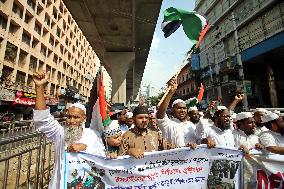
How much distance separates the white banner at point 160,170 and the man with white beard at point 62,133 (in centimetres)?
13

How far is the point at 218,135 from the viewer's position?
14.0 feet

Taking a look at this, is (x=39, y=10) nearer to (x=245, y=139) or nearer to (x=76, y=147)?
(x=76, y=147)

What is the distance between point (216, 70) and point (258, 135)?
95.7 feet

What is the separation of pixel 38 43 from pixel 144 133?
33248mm

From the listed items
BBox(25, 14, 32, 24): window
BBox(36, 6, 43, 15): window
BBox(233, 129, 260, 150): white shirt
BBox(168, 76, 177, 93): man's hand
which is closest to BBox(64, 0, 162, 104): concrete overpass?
BBox(168, 76, 177, 93): man's hand

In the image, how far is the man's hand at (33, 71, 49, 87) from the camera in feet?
9.39

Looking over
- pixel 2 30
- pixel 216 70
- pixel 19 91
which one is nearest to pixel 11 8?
pixel 2 30

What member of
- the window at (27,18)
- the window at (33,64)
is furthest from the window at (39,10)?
the window at (33,64)

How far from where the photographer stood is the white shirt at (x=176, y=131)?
4.25m

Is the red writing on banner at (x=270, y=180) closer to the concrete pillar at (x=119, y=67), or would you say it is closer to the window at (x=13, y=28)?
the concrete pillar at (x=119, y=67)

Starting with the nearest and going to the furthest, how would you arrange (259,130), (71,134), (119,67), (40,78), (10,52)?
(40,78) → (71,134) → (259,130) → (119,67) → (10,52)

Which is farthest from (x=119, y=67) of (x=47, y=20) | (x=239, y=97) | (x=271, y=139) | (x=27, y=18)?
(x=47, y=20)

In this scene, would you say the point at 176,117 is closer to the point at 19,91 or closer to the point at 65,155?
the point at 65,155

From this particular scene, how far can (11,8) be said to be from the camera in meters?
25.3
